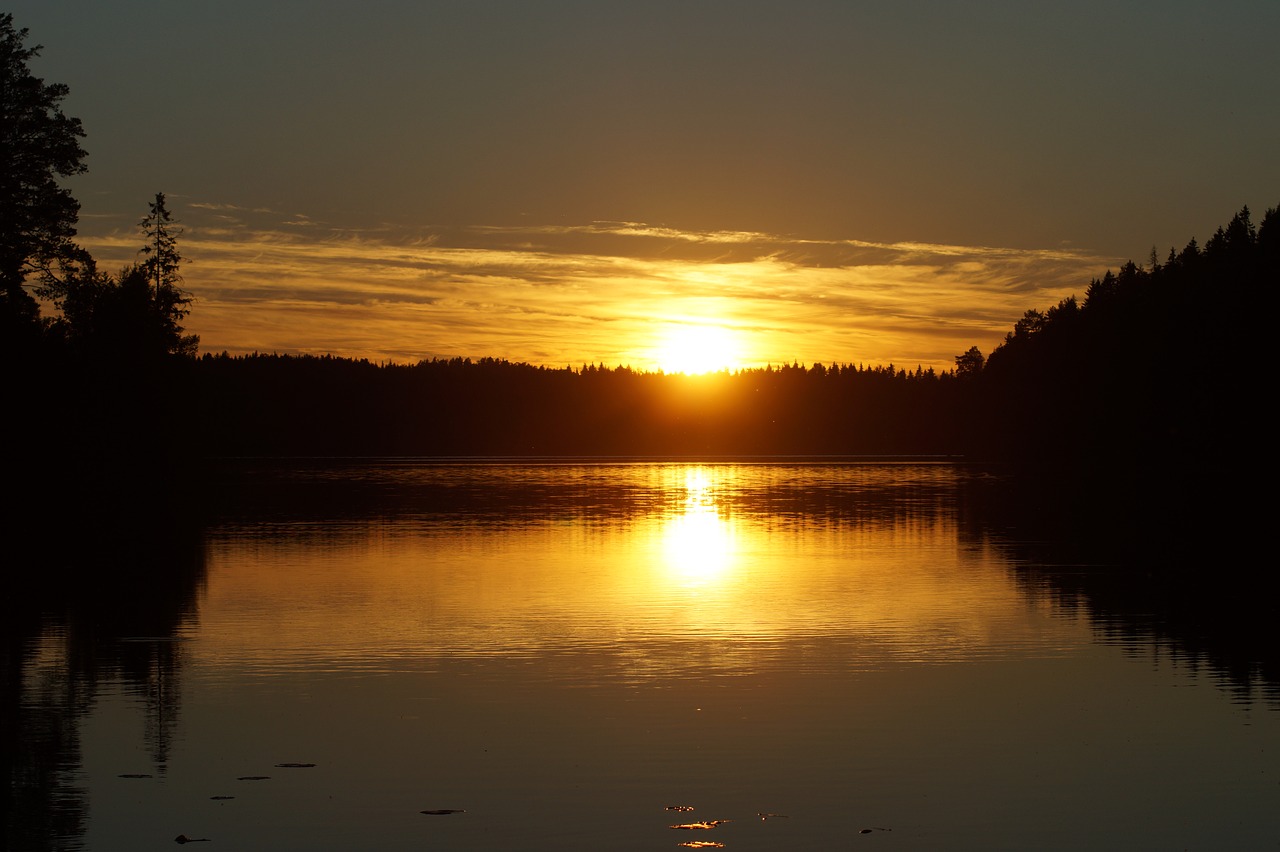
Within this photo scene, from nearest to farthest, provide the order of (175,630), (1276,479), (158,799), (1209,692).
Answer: (158,799)
(1209,692)
(175,630)
(1276,479)

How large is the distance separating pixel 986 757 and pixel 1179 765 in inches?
73.4

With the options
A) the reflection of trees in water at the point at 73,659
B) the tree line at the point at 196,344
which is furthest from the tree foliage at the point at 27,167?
the reflection of trees in water at the point at 73,659

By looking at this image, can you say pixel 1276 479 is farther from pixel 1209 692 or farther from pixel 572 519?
pixel 1209 692

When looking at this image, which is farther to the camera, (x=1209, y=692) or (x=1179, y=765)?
(x=1209, y=692)

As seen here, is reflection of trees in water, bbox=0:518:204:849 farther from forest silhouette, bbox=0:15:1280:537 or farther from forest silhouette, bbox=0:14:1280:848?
forest silhouette, bbox=0:15:1280:537

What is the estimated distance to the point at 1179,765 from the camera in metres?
13.4

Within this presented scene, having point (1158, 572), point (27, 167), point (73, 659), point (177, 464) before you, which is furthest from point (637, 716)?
point (177, 464)

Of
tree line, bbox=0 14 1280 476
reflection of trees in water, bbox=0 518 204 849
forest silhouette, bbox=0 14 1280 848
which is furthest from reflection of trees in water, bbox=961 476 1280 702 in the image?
tree line, bbox=0 14 1280 476

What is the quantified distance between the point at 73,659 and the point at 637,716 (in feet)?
29.4

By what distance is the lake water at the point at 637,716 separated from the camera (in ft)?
38.1

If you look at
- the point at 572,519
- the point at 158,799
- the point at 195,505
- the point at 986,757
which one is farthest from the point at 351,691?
the point at 195,505

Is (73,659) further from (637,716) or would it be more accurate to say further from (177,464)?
(177,464)

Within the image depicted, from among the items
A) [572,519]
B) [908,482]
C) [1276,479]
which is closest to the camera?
[572,519]

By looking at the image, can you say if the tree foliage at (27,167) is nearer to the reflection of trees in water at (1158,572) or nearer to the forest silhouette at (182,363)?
the forest silhouette at (182,363)
